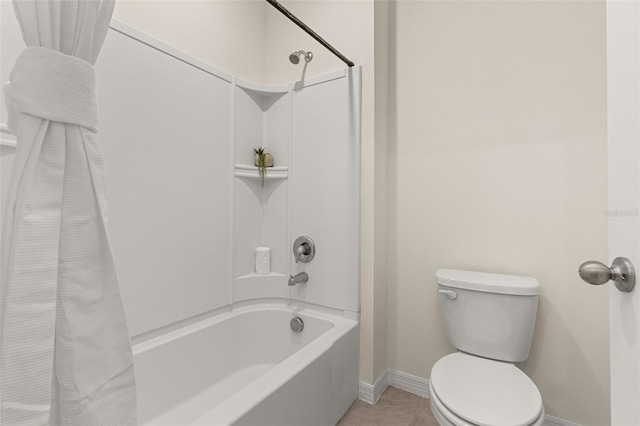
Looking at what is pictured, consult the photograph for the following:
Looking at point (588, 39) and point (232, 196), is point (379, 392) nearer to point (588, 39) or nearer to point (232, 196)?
point (232, 196)

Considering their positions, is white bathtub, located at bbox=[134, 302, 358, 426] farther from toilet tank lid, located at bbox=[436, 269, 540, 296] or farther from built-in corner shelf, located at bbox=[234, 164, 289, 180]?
built-in corner shelf, located at bbox=[234, 164, 289, 180]

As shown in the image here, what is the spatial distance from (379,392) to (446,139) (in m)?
1.44

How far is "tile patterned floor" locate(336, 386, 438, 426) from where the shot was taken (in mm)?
1551

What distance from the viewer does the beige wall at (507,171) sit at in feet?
4.54

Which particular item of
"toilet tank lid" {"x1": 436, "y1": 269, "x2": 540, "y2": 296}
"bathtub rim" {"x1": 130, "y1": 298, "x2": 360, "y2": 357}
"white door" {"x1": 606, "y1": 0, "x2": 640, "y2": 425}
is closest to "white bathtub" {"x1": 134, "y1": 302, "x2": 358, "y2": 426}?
"bathtub rim" {"x1": 130, "y1": 298, "x2": 360, "y2": 357}

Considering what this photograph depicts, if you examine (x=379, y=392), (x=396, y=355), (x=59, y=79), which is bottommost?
(x=379, y=392)

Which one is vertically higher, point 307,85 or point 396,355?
point 307,85

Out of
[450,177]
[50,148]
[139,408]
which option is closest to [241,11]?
[450,177]

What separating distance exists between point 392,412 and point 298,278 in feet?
2.78

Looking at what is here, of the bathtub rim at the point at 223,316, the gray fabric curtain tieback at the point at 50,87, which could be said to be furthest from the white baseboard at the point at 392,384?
the gray fabric curtain tieback at the point at 50,87

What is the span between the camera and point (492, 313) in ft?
4.57

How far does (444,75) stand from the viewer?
5.61 feet

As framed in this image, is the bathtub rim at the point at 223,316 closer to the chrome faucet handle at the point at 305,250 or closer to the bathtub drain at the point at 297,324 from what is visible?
the bathtub drain at the point at 297,324

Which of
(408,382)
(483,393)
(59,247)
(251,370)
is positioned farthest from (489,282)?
(59,247)
